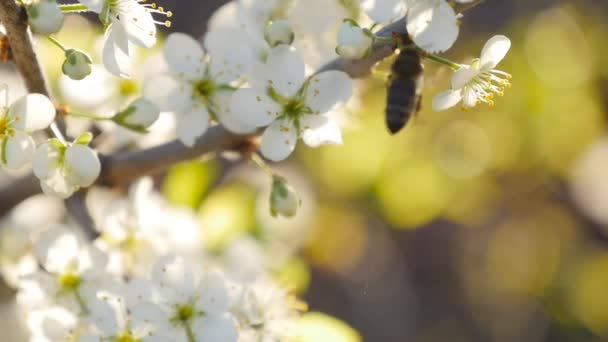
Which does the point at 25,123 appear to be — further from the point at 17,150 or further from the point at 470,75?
the point at 470,75

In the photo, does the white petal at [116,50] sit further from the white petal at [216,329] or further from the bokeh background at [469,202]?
the bokeh background at [469,202]

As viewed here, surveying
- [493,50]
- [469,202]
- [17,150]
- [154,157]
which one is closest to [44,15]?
[17,150]

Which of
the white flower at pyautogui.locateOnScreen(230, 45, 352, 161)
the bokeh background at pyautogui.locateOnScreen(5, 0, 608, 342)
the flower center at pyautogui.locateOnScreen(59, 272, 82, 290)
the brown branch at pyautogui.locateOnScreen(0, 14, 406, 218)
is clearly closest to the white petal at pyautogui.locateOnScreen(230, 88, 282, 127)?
the white flower at pyautogui.locateOnScreen(230, 45, 352, 161)

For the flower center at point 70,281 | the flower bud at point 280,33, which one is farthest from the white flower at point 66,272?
the flower bud at point 280,33

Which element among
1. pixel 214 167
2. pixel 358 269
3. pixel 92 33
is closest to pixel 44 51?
pixel 92 33

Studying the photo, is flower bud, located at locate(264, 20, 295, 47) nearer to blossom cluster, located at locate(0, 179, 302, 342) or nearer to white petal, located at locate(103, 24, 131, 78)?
white petal, located at locate(103, 24, 131, 78)

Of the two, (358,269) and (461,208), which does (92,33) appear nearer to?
(461,208)
